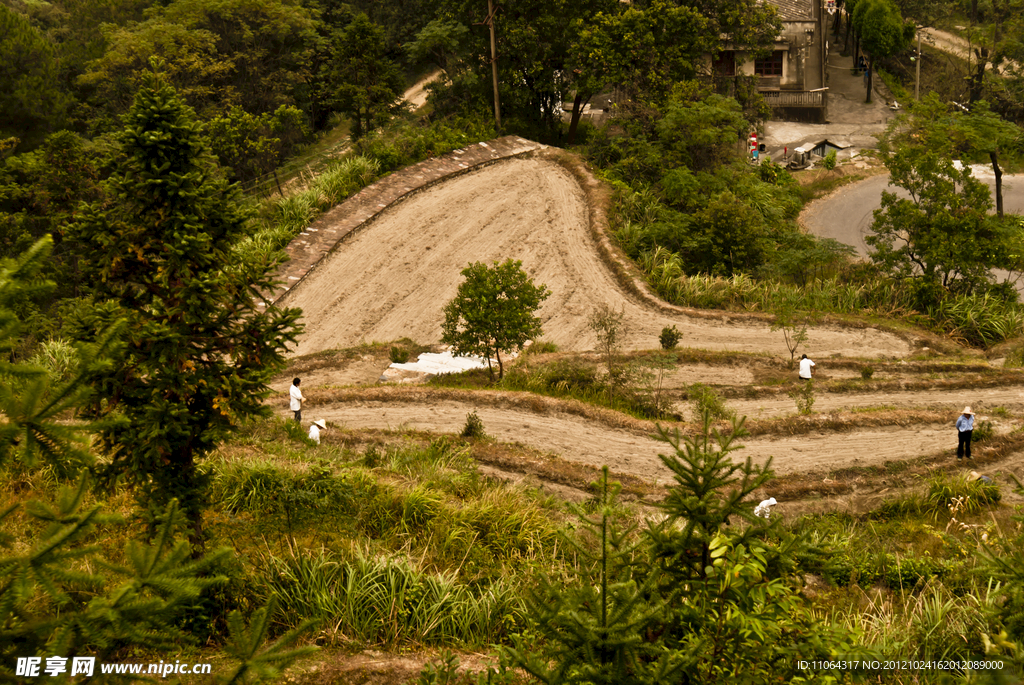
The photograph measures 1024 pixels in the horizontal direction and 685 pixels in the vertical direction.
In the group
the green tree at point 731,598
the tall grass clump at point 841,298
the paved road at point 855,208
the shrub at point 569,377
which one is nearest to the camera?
the green tree at point 731,598

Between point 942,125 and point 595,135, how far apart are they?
13991 mm

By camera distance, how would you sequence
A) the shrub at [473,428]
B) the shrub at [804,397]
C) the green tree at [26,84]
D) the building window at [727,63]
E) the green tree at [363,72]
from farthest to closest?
1. the building window at [727,63]
2. the green tree at [26,84]
3. the green tree at [363,72]
4. the shrub at [804,397]
5. the shrub at [473,428]

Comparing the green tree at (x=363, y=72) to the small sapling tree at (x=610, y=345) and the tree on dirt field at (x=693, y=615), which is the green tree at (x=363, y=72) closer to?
the small sapling tree at (x=610, y=345)

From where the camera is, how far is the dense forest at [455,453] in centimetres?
480

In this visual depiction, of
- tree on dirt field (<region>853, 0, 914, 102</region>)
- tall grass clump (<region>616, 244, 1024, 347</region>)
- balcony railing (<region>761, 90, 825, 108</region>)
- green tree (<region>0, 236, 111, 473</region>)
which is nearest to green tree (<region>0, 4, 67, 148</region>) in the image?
tall grass clump (<region>616, 244, 1024, 347</region>)

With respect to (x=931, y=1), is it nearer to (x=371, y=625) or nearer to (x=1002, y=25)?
(x=1002, y=25)

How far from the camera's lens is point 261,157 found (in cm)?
3706

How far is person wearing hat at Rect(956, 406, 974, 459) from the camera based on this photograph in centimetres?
1551

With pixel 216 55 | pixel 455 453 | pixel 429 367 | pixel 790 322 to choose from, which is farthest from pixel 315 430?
pixel 216 55

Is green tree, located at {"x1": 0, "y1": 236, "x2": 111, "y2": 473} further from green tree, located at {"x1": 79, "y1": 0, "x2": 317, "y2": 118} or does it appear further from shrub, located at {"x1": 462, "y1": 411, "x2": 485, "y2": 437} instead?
green tree, located at {"x1": 79, "y1": 0, "x2": 317, "y2": 118}

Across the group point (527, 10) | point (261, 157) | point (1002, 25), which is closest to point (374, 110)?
point (261, 157)

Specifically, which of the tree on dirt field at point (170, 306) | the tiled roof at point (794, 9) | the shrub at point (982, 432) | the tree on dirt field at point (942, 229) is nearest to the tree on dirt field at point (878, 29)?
the tiled roof at point (794, 9)

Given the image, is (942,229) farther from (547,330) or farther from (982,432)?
(547,330)

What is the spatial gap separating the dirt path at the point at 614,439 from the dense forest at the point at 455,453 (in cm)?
106
